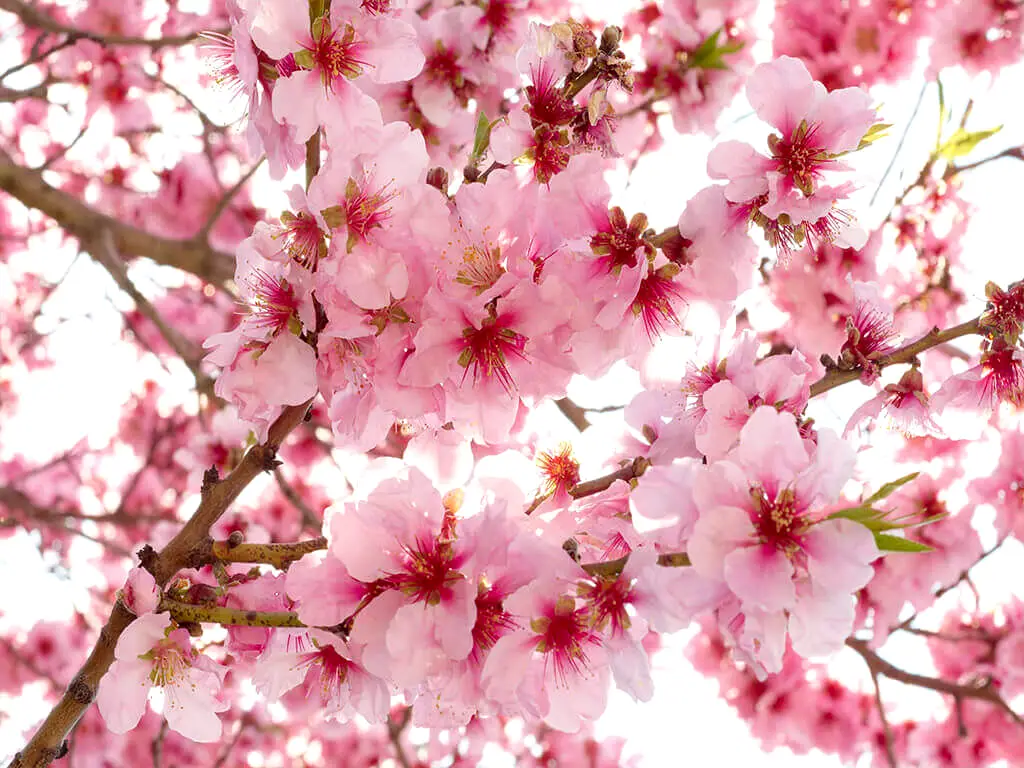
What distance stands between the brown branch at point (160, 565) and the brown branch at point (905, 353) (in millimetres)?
789

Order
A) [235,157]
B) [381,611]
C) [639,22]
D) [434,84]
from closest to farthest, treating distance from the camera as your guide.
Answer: [381,611], [434,84], [639,22], [235,157]

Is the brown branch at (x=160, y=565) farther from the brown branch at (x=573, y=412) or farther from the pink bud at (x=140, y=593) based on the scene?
the brown branch at (x=573, y=412)

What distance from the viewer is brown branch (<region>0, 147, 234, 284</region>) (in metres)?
2.84

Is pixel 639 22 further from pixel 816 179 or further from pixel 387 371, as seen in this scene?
pixel 387 371

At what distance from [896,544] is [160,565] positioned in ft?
2.99

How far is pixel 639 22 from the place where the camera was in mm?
3125

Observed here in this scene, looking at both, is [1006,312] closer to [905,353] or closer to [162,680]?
[905,353]

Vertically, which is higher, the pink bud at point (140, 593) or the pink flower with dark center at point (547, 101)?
the pink flower with dark center at point (547, 101)

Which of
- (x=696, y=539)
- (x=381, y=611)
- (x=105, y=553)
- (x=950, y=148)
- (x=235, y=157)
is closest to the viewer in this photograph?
(x=696, y=539)

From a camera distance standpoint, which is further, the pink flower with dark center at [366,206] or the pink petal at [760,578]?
the pink flower with dark center at [366,206]

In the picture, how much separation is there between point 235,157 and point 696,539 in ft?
13.7

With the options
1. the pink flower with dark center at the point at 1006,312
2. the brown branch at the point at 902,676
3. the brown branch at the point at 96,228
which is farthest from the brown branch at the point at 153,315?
the pink flower with dark center at the point at 1006,312

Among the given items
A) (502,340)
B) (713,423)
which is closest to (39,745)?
(502,340)

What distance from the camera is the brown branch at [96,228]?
2.84 metres
